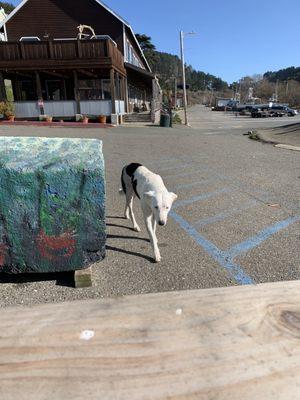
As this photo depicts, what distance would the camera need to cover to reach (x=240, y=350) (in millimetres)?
870

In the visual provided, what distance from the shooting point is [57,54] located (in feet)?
76.3

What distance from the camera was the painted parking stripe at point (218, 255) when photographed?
4.09m

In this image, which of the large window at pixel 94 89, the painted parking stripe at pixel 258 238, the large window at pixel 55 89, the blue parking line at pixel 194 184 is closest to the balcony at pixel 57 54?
the large window at pixel 94 89

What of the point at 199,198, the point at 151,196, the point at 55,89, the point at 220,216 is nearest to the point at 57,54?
the point at 55,89

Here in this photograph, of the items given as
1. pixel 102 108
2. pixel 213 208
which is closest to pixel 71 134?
pixel 102 108

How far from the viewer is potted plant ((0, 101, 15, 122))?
23547 millimetres

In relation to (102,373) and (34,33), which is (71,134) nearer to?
(34,33)

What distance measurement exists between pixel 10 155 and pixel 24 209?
507mm

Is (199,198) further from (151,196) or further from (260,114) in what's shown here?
(260,114)

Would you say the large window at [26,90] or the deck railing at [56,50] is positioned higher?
the deck railing at [56,50]

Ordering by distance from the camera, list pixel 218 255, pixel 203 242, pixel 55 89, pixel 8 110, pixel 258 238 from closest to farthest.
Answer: pixel 218 255, pixel 203 242, pixel 258 238, pixel 8 110, pixel 55 89

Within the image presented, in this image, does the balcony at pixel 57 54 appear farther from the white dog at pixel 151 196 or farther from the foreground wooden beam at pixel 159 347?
the foreground wooden beam at pixel 159 347

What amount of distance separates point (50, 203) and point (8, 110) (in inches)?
904

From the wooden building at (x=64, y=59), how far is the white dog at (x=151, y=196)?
19978mm
